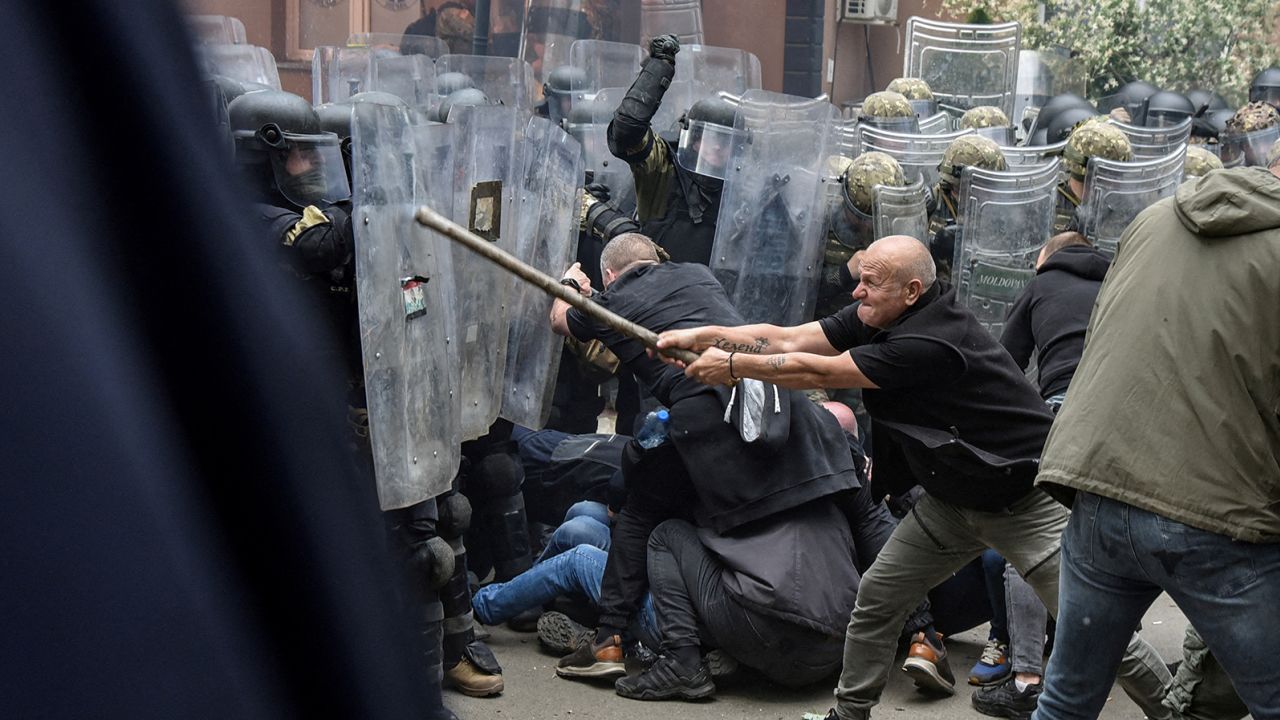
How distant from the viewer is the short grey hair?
5000 millimetres

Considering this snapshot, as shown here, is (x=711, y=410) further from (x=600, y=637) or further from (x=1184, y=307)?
(x=1184, y=307)

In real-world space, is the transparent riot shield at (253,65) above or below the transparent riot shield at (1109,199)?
above

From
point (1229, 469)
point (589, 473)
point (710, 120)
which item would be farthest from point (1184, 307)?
point (710, 120)

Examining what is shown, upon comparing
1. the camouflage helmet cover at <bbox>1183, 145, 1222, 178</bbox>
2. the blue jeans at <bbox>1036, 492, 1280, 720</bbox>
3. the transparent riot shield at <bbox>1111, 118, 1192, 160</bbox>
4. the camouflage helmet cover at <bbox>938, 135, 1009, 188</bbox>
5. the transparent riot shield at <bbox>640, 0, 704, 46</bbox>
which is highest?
the transparent riot shield at <bbox>640, 0, 704, 46</bbox>

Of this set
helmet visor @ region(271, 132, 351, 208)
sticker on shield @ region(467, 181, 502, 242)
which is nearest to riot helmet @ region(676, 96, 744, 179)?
sticker on shield @ region(467, 181, 502, 242)

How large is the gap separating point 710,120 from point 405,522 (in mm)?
3086

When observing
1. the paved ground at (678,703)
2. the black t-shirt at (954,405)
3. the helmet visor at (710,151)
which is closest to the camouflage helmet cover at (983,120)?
the helmet visor at (710,151)

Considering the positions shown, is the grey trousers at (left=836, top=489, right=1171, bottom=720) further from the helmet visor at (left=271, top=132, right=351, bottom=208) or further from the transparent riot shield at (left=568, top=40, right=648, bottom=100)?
the transparent riot shield at (left=568, top=40, right=648, bottom=100)

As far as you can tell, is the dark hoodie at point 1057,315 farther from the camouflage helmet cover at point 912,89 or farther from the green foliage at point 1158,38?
the green foliage at point 1158,38

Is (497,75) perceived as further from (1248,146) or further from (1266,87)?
(1266,87)

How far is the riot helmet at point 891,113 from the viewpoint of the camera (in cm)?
801

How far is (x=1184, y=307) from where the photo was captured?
8.44 feet

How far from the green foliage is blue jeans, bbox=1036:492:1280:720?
10.8 m

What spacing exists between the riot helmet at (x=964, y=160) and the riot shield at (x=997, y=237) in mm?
109
